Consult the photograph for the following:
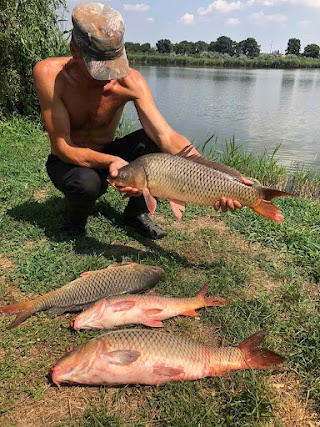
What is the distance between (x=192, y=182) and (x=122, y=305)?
87 centimetres

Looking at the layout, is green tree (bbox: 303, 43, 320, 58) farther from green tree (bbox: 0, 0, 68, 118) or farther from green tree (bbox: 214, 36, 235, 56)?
green tree (bbox: 0, 0, 68, 118)

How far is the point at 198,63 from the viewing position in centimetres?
4956

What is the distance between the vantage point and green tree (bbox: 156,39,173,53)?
273 feet

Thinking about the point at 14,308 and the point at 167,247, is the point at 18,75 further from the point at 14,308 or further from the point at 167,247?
the point at 14,308

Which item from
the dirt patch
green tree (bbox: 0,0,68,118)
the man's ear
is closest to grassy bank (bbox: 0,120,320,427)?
the dirt patch

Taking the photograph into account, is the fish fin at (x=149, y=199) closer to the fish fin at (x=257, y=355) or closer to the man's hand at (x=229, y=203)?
the man's hand at (x=229, y=203)

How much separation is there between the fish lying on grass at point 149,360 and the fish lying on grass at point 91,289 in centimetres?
49

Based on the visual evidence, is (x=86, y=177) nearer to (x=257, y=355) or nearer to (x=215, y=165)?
(x=215, y=165)

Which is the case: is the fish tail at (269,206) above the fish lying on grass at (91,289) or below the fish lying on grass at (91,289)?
above

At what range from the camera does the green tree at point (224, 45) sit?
91.5m

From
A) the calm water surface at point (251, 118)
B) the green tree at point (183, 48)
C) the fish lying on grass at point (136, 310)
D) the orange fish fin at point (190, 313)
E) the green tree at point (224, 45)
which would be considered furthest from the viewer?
the green tree at point (224, 45)

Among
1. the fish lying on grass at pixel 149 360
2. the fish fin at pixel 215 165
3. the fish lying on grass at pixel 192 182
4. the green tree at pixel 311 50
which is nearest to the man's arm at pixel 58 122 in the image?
the fish lying on grass at pixel 192 182

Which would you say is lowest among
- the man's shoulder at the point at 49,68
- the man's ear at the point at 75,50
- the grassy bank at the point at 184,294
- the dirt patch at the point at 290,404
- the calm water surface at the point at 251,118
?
the dirt patch at the point at 290,404

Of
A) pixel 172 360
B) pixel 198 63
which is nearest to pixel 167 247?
pixel 172 360
